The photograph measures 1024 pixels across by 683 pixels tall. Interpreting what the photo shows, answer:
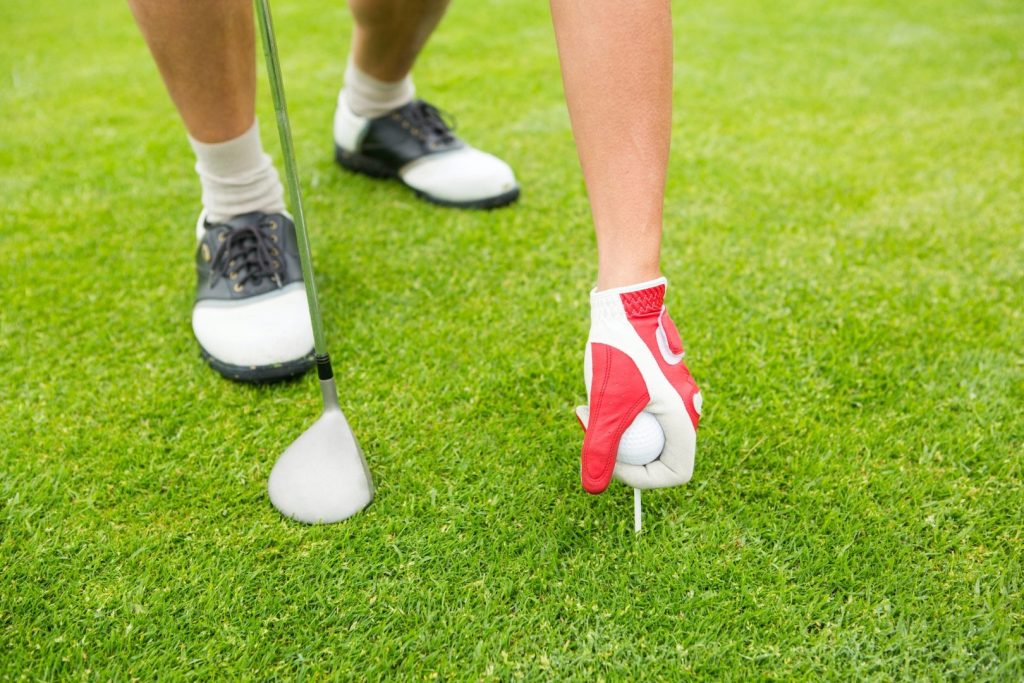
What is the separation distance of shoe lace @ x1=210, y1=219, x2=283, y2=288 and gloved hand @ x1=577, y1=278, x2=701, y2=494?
29.8 inches

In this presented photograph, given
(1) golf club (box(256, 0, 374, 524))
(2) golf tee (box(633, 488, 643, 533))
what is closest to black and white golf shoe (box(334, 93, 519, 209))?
(1) golf club (box(256, 0, 374, 524))

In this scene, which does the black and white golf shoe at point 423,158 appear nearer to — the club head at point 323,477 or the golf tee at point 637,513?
the club head at point 323,477

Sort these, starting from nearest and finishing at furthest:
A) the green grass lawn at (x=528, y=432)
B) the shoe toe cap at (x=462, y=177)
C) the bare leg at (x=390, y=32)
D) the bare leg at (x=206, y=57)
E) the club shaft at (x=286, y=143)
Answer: the green grass lawn at (x=528, y=432), the club shaft at (x=286, y=143), the bare leg at (x=206, y=57), the bare leg at (x=390, y=32), the shoe toe cap at (x=462, y=177)

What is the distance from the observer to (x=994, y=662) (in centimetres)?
89

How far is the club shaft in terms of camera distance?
3.43ft

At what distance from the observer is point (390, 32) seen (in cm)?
184

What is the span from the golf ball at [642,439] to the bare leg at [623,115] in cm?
17

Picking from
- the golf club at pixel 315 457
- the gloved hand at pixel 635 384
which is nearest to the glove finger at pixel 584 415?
the gloved hand at pixel 635 384

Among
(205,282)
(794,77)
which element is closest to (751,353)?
(205,282)

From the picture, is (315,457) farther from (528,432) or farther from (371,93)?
(371,93)

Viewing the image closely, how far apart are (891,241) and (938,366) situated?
501 mm

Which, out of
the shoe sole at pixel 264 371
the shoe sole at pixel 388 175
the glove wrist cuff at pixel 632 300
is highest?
the glove wrist cuff at pixel 632 300

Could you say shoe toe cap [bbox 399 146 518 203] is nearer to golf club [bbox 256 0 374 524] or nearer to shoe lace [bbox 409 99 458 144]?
shoe lace [bbox 409 99 458 144]

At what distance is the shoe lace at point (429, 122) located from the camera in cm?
203
